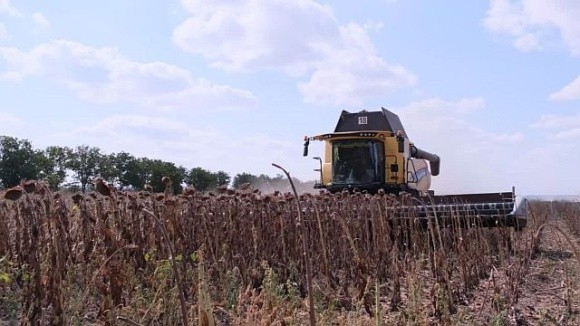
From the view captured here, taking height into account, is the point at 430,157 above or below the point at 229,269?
above

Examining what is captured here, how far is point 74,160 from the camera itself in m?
64.0

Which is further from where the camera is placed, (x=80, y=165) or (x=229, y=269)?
(x=80, y=165)

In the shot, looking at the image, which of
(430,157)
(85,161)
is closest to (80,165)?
(85,161)

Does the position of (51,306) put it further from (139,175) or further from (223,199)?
(139,175)

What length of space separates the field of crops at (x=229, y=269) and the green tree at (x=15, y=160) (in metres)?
59.5

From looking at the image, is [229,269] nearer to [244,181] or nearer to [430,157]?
[244,181]

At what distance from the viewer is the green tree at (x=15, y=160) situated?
2387 inches

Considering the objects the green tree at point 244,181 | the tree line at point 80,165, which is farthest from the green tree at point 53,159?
the green tree at point 244,181

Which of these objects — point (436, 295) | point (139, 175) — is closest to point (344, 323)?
point (436, 295)

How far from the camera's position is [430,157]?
18156 millimetres

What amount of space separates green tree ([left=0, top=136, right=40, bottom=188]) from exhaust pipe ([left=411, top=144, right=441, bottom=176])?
50593mm

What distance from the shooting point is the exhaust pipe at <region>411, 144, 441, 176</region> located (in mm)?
15403

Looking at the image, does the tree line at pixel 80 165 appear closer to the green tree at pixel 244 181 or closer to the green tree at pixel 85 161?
the green tree at pixel 85 161

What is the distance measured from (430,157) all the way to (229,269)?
528 inches
